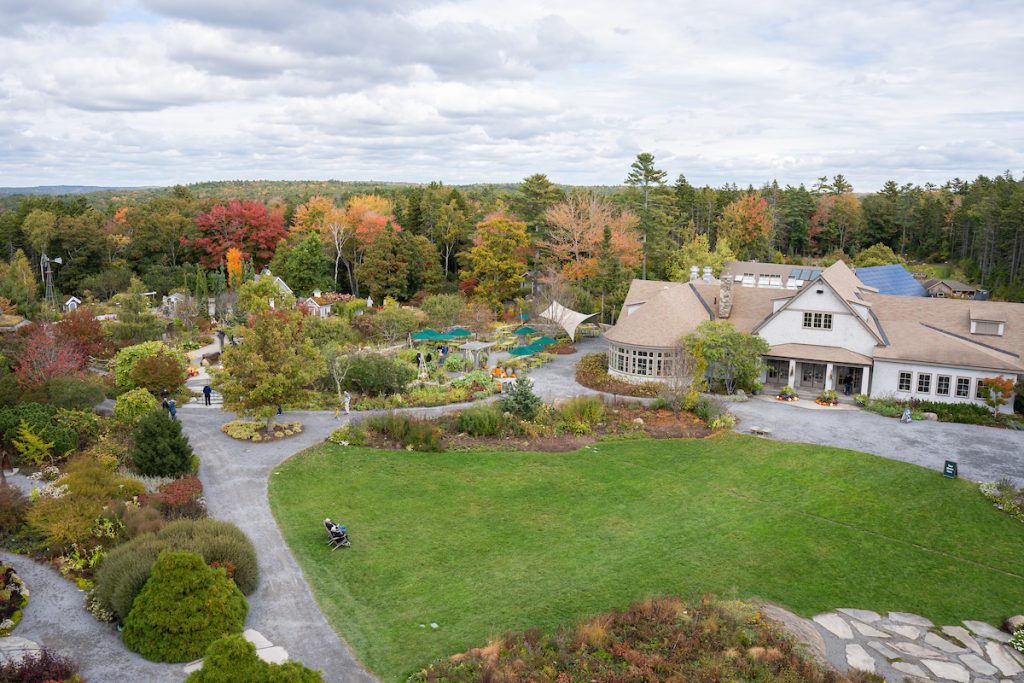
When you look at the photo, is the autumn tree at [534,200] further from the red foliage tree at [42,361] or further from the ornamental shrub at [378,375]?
the red foliage tree at [42,361]

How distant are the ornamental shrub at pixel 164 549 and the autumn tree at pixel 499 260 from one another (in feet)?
109

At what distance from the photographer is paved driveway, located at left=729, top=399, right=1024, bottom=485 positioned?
20.7 metres

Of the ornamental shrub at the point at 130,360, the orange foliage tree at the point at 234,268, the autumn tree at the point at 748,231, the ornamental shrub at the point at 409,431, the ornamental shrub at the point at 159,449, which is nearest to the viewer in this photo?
the ornamental shrub at the point at 159,449

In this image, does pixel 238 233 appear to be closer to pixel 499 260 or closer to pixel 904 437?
pixel 499 260

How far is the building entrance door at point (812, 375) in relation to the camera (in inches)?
1160

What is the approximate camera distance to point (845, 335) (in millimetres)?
28469

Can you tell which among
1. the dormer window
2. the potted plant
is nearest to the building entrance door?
the potted plant

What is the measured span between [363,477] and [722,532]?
31.5 feet

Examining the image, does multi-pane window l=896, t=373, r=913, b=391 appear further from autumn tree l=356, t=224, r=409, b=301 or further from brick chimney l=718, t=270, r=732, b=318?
autumn tree l=356, t=224, r=409, b=301

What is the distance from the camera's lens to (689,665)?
35.3 ft

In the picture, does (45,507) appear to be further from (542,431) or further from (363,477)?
(542,431)

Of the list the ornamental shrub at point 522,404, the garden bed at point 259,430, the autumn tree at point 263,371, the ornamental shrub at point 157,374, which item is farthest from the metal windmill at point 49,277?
the ornamental shrub at point 522,404

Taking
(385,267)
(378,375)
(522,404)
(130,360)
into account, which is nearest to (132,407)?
(130,360)

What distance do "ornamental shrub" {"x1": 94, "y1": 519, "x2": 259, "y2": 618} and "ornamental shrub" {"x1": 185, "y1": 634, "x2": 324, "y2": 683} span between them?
3.75 m
